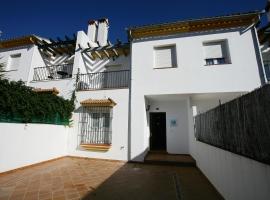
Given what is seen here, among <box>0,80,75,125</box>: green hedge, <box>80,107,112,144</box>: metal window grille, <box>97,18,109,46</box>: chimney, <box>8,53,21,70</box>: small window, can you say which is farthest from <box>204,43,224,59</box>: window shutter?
<box>8,53,21,70</box>: small window

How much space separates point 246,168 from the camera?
262cm

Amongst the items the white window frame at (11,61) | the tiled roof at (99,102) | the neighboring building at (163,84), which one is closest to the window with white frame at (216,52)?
the neighboring building at (163,84)

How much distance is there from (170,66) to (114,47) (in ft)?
13.3

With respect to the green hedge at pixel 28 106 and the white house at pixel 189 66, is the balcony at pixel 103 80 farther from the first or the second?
the green hedge at pixel 28 106

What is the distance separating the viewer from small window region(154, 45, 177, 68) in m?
8.49

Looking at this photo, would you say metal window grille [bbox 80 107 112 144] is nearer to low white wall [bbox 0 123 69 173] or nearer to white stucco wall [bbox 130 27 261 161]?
low white wall [bbox 0 123 69 173]

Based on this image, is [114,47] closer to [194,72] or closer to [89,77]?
[89,77]

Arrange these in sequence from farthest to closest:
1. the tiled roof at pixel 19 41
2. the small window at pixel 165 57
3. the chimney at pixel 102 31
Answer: the chimney at pixel 102 31 < the tiled roof at pixel 19 41 < the small window at pixel 165 57

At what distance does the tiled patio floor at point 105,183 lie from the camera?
4109 mm

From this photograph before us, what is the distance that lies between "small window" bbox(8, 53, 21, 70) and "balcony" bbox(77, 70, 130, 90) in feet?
17.1

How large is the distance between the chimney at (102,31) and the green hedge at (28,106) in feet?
19.8

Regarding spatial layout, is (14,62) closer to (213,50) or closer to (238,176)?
(213,50)

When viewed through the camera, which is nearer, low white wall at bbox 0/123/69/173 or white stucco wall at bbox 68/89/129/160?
low white wall at bbox 0/123/69/173

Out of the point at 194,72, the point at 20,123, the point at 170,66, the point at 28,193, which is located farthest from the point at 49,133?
the point at 194,72
